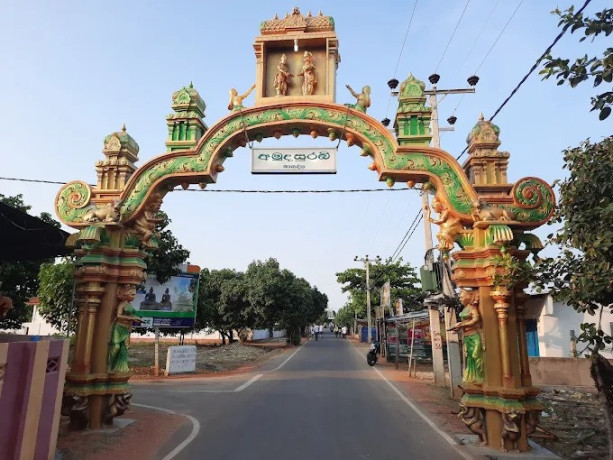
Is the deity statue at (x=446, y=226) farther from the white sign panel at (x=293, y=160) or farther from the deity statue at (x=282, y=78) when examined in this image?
the deity statue at (x=282, y=78)

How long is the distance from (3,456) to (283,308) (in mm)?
29146

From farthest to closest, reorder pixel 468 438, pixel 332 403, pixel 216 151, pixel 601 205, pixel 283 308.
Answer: pixel 283 308
pixel 332 403
pixel 216 151
pixel 468 438
pixel 601 205

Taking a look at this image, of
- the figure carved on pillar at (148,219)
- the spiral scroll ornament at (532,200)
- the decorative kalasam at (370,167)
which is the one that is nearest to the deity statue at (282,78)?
the decorative kalasam at (370,167)

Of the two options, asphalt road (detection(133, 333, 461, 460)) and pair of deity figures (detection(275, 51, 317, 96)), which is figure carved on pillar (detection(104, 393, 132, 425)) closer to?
asphalt road (detection(133, 333, 461, 460))

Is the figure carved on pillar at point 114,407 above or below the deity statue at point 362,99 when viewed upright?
below

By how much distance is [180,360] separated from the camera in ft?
58.1

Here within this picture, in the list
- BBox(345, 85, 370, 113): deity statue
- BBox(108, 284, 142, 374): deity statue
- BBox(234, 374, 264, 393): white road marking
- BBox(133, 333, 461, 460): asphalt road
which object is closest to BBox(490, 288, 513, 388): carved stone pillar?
BBox(133, 333, 461, 460): asphalt road

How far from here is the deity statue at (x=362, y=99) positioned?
7.95 m

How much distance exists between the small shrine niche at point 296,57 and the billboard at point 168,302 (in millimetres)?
11854

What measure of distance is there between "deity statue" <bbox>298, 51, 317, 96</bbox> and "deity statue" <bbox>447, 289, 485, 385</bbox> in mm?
4634

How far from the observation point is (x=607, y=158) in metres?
4.53

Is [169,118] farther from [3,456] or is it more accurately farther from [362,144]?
[3,456]

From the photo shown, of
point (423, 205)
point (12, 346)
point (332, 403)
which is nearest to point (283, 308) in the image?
point (423, 205)

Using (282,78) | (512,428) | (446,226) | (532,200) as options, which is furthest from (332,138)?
(512,428)
